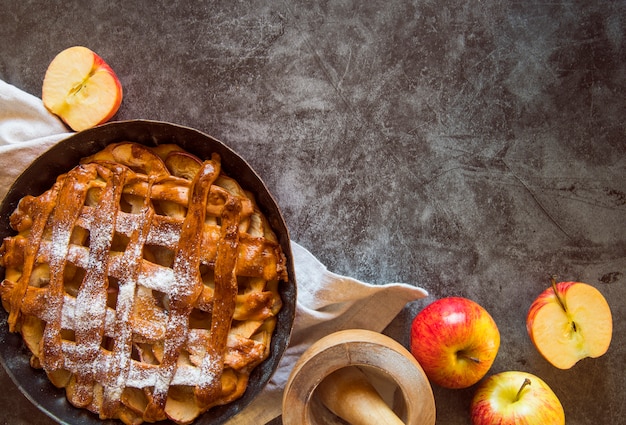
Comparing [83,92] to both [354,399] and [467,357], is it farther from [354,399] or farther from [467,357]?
[467,357]

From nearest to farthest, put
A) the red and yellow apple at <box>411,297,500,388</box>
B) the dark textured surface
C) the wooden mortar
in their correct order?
1. the wooden mortar
2. the red and yellow apple at <box>411,297,500,388</box>
3. the dark textured surface

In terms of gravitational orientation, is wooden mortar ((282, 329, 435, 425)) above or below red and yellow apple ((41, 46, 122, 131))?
below

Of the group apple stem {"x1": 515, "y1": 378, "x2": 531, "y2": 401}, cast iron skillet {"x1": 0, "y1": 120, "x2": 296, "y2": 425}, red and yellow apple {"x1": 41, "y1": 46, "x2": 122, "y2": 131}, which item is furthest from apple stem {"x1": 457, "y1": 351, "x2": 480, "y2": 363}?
red and yellow apple {"x1": 41, "y1": 46, "x2": 122, "y2": 131}

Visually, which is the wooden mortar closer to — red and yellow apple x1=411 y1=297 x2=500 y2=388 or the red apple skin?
red and yellow apple x1=411 y1=297 x2=500 y2=388

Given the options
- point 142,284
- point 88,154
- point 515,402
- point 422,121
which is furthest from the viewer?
point 422,121

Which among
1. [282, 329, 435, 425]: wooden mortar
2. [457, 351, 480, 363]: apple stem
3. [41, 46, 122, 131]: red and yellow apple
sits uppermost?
[41, 46, 122, 131]: red and yellow apple

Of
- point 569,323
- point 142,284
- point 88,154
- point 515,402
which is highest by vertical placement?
point 88,154

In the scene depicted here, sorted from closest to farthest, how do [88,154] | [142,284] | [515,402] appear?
[142,284] → [88,154] → [515,402]

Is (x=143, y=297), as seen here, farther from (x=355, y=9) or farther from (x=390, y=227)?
(x=355, y=9)

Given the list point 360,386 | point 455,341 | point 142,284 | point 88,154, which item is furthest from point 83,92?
point 455,341
